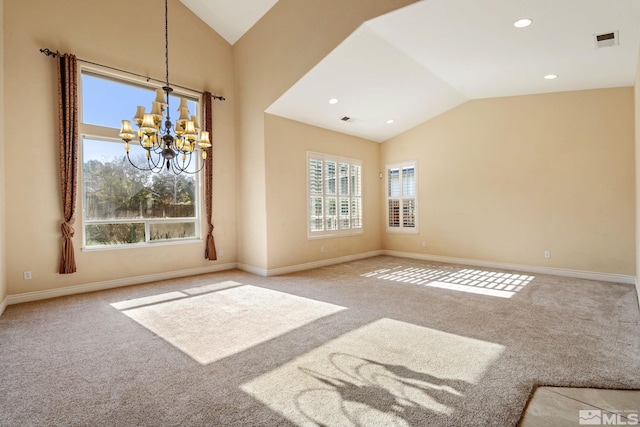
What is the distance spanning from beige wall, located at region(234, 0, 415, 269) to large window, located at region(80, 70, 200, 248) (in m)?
1.21

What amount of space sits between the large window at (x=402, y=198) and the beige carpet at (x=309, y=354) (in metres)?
3.10

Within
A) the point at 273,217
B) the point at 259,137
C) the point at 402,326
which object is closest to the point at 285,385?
→ the point at 402,326

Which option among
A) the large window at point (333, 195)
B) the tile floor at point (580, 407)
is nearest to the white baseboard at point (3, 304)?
the large window at point (333, 195)

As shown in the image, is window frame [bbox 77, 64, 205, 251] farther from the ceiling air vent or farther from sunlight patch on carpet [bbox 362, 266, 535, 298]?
the ceiling air vent

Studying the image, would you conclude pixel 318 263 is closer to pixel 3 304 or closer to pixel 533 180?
pixel 533 180

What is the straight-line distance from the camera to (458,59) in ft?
15.3

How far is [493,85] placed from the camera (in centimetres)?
557

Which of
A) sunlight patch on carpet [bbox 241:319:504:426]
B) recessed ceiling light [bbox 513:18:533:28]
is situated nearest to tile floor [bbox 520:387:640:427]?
sunlight patch on carpet [bbox 241:319:504:426]

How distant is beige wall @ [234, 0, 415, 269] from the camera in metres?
4.55

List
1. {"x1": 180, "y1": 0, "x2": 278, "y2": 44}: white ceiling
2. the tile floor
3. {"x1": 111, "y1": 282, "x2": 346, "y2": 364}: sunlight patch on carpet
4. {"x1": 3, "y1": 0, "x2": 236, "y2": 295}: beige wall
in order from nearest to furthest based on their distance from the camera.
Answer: the tile floor, {"x1": 111, "y1": 282, "x2": 346, "y2": 364}: sunlight patch on carpet, {"x1": 3, "y1": 0, "x2": 236, "y2": 295}: beige wall, {"x1": 180, "y1": 0, "x2": 278, "y2": 44}: white ceiling

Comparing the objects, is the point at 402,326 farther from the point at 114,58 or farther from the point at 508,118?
the point at 114,58

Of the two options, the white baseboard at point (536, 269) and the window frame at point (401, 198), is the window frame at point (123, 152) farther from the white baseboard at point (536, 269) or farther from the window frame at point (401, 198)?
the white baseboard at point (536, 269)

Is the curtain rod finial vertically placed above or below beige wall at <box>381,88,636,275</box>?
above

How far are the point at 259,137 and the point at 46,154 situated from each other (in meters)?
3.07
